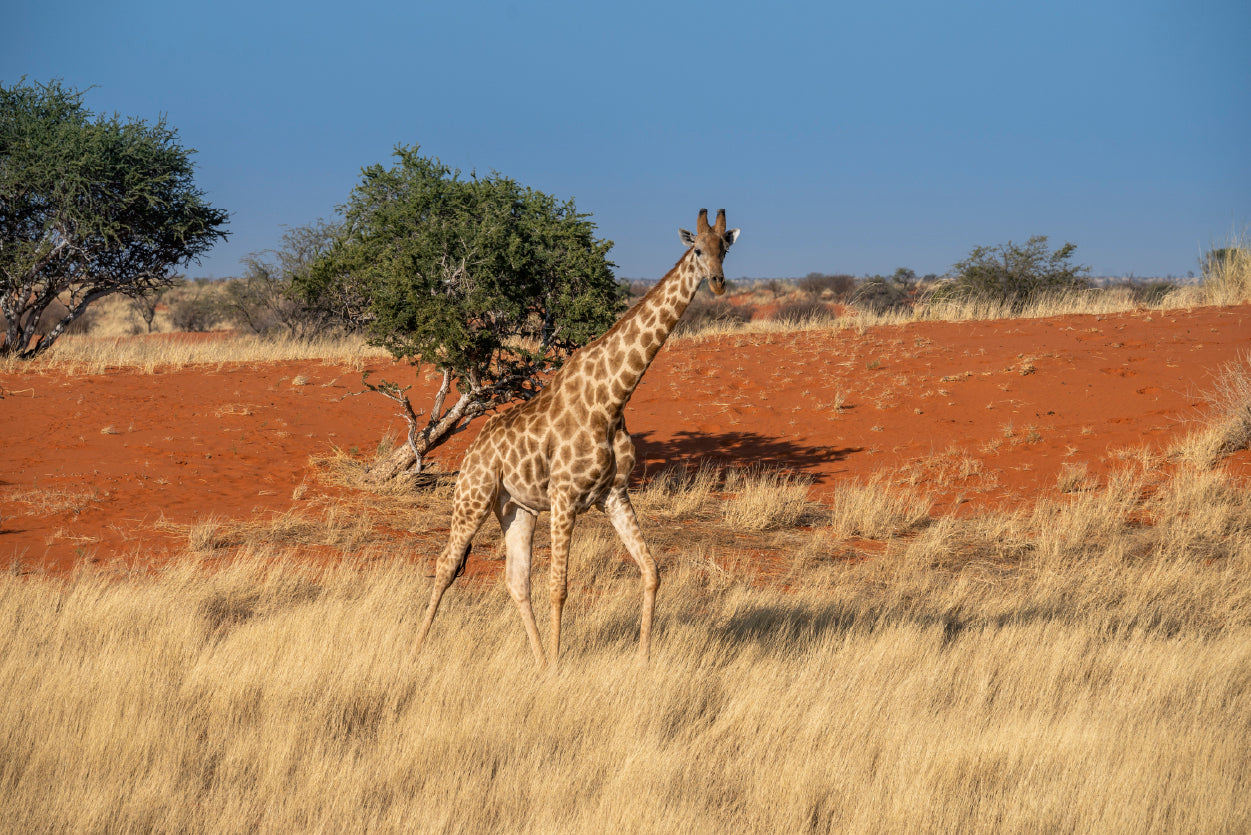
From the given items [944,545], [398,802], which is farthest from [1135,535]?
[398,802]

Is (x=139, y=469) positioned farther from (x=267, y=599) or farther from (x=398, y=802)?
(x=398, y=802)

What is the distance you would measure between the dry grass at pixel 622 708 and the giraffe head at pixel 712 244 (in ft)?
8.35

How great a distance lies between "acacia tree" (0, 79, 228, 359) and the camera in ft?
63.0

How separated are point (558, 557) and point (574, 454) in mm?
693

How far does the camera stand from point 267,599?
7461 millimetres

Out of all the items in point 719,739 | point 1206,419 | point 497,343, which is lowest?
point 719,739

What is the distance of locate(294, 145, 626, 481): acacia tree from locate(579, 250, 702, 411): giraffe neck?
494cm

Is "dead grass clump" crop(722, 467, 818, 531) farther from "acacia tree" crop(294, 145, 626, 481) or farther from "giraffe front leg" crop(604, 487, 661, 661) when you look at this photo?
"giraffe front leg" crop(604, 487, 661, 661)

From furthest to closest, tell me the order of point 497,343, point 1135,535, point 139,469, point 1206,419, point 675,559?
1. point 1206,419
2. point 139,469
3. point 497,343
4. point 1135,535
5. point 675,559

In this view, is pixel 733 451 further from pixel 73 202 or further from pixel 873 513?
pixel 73 202

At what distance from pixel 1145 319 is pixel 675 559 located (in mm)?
17044

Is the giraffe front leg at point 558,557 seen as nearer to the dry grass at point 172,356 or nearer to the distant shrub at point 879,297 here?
the dry grass at point 172,356

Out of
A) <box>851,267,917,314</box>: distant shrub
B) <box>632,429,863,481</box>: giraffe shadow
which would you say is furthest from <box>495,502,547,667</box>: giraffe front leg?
<box>851,267,917,314</box>: distant shrub

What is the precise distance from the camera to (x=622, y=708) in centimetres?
525
